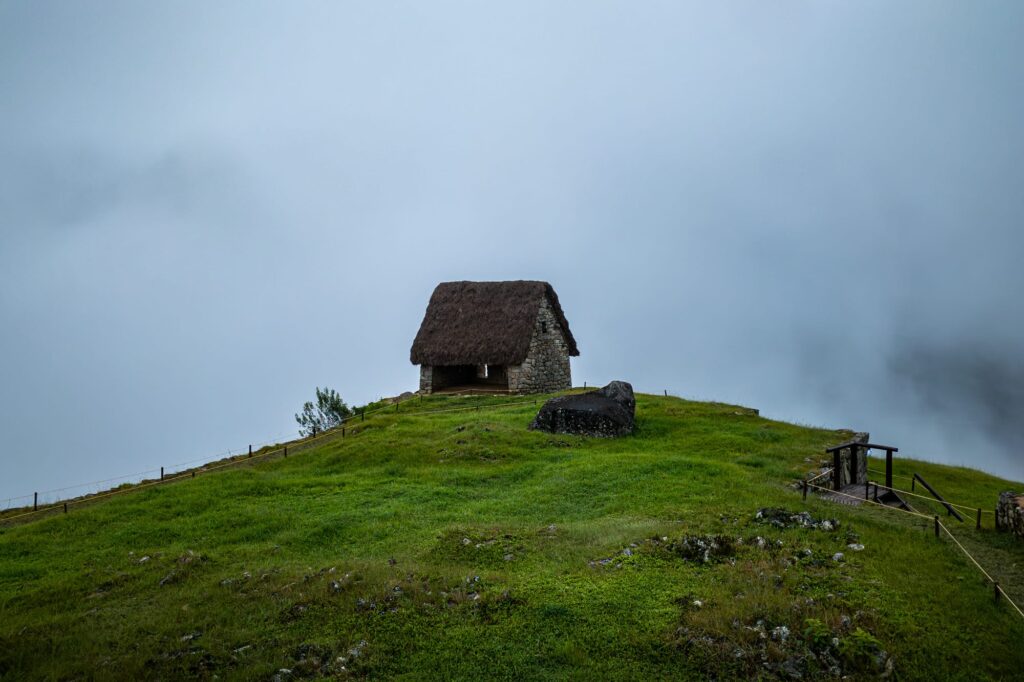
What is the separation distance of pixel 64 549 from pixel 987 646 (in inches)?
779

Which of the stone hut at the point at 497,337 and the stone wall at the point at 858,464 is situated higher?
the stone hut at the point at 497,337

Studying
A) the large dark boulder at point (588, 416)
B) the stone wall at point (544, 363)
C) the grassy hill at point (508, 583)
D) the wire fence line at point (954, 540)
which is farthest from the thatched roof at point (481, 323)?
the wire fence line at point (954, 540)

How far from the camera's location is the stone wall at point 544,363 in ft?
125

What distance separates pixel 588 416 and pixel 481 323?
1526cm

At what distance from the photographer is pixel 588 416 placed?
25.8 metres

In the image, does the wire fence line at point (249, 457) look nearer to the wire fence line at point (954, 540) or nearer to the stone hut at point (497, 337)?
the stone hut at point (497, 337)

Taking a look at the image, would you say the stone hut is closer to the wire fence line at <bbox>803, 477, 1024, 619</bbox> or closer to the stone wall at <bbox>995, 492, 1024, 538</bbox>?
the wire fence line at <bbox>803, 477, 1024, 619</bbox>

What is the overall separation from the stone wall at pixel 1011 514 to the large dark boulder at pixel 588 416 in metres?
12.8

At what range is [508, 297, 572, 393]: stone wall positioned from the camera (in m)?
38.2

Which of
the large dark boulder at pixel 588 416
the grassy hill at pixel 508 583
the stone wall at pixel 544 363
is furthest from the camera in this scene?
the stone wall at pixel 544 363

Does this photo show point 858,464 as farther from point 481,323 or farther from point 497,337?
point 481,323

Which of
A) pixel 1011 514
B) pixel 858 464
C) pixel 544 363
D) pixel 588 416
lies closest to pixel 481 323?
pixel 544 363

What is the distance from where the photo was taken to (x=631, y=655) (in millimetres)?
9992

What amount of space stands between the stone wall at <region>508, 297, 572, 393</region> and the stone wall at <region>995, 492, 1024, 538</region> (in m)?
25.4
